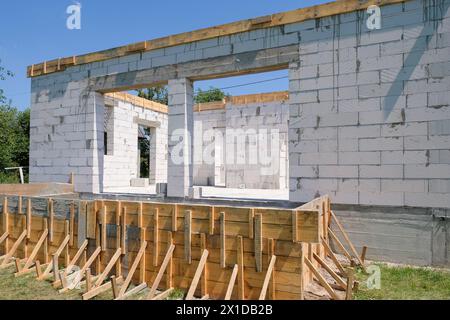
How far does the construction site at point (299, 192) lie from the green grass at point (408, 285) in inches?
9.3

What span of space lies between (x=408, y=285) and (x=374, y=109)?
3244 millimetres

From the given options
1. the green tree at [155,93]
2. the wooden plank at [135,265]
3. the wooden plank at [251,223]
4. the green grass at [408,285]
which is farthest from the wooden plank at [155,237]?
the green tree at [155,93]

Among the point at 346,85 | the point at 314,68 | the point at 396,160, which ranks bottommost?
the point at 396,160

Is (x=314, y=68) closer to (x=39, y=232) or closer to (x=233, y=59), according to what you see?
(x=233, y=59)

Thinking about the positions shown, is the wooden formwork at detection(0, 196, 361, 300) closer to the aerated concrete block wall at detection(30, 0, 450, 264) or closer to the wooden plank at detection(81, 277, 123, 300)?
the wooden plank at detection(81, 277, 123, 300)

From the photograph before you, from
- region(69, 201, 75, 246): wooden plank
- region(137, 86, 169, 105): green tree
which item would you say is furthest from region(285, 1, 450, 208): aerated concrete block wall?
region(137, 86, 169, 105): green tree

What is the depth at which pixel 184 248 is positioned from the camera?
213 inches

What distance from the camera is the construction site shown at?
504 cm

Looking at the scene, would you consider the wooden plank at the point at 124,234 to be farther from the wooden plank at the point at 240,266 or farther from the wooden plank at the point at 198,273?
the wooden plank at the point at 240,266

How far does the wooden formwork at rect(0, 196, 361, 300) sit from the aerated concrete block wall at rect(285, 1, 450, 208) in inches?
34.7

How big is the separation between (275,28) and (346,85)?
210 cm

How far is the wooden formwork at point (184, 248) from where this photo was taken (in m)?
4.69

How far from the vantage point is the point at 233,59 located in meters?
7.84
